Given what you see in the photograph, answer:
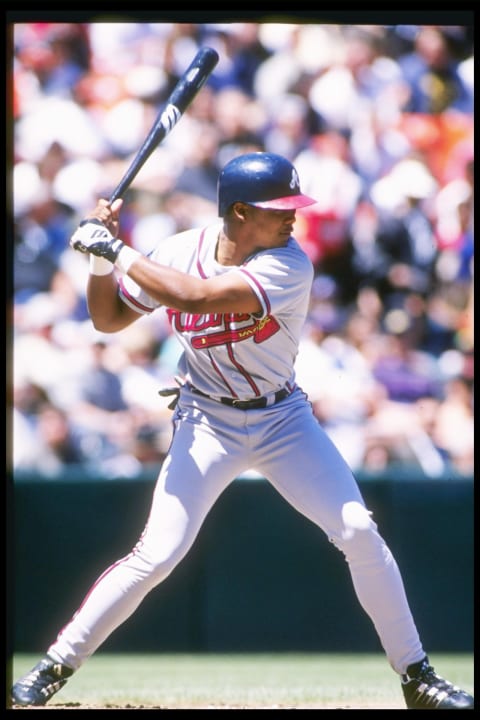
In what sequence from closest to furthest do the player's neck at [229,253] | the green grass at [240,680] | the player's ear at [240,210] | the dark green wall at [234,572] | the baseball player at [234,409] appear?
the baseball player at [234,409] → the player's ear at [240,210] → the player's neck at [229,253] → the green grass at [240,680] → the dark green wall at [234,572]

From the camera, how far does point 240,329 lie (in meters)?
4.14

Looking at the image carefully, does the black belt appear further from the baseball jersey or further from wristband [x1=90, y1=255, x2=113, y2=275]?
wristband [x1=90, y1=255, x2=113, y2=275]

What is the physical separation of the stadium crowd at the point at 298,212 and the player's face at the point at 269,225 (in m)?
3.04

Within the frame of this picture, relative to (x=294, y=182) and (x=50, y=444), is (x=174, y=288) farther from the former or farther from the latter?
(x=50, y=444)

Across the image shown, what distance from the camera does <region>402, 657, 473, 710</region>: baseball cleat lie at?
3986 millimetres

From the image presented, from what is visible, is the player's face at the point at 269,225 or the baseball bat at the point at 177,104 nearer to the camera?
the player's face at the point at 269,225

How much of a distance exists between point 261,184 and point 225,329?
473 millimetres

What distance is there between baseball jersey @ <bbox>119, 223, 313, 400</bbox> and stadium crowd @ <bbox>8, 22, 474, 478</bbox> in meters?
2.87

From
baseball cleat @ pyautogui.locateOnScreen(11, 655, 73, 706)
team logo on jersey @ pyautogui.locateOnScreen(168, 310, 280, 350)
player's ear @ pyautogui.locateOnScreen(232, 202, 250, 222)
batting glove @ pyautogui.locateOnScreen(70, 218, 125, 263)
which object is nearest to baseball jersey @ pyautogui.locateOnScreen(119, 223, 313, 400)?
team logo on jersey @ pyautogui.locateOnScreen(168, 310, 280, 350)

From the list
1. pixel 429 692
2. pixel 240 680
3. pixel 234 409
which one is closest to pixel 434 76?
pixel 240 680

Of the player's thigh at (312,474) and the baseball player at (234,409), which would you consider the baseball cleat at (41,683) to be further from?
the player's thigh at (312,474)

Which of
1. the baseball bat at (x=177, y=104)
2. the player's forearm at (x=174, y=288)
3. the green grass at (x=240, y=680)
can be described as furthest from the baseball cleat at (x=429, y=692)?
the baseball bat at (x=177, y=104)

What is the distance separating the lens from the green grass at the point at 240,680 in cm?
457

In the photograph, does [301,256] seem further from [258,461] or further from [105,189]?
[105,189]
